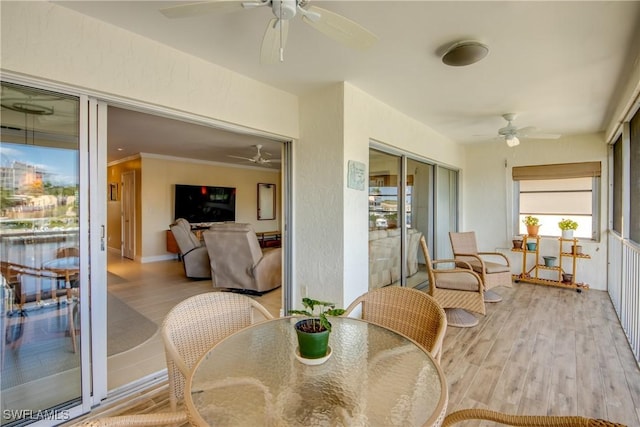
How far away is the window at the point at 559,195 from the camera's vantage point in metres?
4.62

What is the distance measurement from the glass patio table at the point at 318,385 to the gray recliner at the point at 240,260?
8.72 feet

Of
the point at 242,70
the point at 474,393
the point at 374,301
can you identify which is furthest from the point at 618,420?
the point at 242,70

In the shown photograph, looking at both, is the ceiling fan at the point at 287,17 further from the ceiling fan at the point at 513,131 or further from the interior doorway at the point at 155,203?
the ceiling fan at the point at 513,131

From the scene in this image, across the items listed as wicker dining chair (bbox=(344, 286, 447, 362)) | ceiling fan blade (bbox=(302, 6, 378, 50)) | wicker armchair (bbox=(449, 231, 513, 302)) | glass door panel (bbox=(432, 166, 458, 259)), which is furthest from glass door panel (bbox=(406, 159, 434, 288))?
ceiling fan blade (bbox=(302, 6, 378, 50))

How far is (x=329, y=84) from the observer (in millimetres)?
2777

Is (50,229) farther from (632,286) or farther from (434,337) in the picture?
(632,286)

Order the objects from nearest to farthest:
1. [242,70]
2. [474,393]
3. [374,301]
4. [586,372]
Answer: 1. [374,301]
2. [474,393]
3. [586,372]
4. [242,70]

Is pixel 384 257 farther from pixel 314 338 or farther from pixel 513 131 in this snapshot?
pixel 314 338

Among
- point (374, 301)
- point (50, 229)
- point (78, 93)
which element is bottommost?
point (374, 301)

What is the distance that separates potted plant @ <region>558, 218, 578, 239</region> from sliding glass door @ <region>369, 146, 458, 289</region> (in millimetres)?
1665

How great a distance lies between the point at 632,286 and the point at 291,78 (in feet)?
11.9

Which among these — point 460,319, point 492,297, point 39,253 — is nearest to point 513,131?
point 492,297

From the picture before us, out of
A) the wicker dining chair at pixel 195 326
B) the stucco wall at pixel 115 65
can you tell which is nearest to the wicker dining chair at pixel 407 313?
the wicker dining chair at pixel 195 326

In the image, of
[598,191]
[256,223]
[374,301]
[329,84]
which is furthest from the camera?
[256,223]
